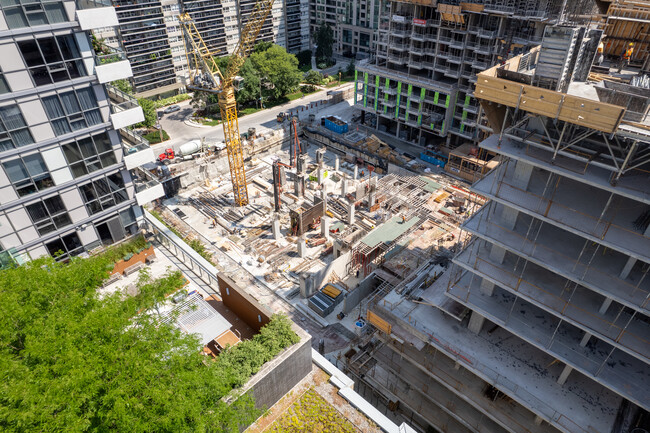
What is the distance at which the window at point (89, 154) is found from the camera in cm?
2962

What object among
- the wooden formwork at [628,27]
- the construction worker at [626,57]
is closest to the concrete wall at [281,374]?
the construction worker at [626,57]

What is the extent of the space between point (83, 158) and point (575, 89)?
33507 millimetres

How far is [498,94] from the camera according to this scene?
717 inches

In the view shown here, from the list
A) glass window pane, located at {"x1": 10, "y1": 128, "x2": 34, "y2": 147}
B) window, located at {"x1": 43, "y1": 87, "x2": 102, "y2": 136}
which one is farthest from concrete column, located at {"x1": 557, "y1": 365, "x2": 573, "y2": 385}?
glass window pane, located at {"x1": 10, "y1": 128, "x2": 34, "y2": 147}

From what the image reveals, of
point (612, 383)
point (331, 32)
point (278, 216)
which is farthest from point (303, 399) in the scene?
point (331, 32)

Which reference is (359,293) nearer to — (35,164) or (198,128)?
(35,164)

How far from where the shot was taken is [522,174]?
21.3 m

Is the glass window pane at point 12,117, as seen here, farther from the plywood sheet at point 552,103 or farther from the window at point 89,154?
the plywood sheet at point 552,103

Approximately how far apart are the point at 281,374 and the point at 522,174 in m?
18.3

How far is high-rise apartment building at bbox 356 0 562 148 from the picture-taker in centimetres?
5338

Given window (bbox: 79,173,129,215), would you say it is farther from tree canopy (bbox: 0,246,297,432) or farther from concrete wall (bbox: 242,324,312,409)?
concrete wall (bbox: 242,324,312,409)

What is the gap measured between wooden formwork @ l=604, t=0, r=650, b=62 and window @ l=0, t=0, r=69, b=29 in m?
Result: 34.0

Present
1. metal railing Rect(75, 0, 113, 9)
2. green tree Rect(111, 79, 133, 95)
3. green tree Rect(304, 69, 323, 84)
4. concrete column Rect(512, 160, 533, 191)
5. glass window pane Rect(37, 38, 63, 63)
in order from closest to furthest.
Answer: concrete column Rect(512, 160, 533, 191) → glass window pane Rect(37, 38, 63, 63) → metal railing Rect(75, 0, 113, 9) → green tree Rect(111, 79, 133, 95) → green tree Rect(304, 69, 323, 84)

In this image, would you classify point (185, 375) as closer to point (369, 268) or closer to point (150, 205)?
point (369, 268)
